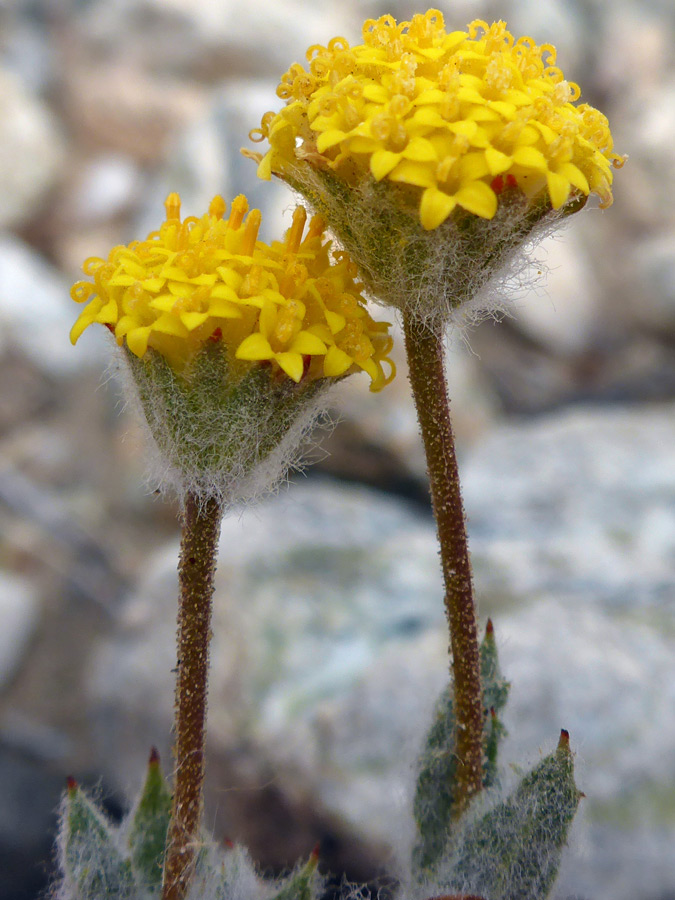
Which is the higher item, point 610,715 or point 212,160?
point 212,160

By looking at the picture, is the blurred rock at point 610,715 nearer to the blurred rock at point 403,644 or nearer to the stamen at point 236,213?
the blurred rock at point 403,644

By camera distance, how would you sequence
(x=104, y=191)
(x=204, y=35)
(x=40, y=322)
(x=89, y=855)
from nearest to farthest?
(x=89, y=855)
(x=40, y=322)
(x=104, y=191)
(x=204, y=35)

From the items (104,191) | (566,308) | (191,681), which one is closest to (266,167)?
(191,681)

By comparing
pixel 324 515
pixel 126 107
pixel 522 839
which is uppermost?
pixel 126 107

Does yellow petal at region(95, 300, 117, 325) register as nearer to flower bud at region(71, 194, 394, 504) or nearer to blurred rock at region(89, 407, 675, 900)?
flower bud at region(71, 194, 394, 504)

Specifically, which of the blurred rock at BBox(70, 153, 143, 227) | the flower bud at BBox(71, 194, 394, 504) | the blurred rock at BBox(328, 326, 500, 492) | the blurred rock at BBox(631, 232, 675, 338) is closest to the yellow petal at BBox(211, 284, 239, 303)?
the flower bud at BBox(71, 194, 394, 504)

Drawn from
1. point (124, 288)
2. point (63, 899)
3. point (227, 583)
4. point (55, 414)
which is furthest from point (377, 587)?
point (55, 414)

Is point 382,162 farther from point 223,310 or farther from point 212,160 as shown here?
point 212,160
